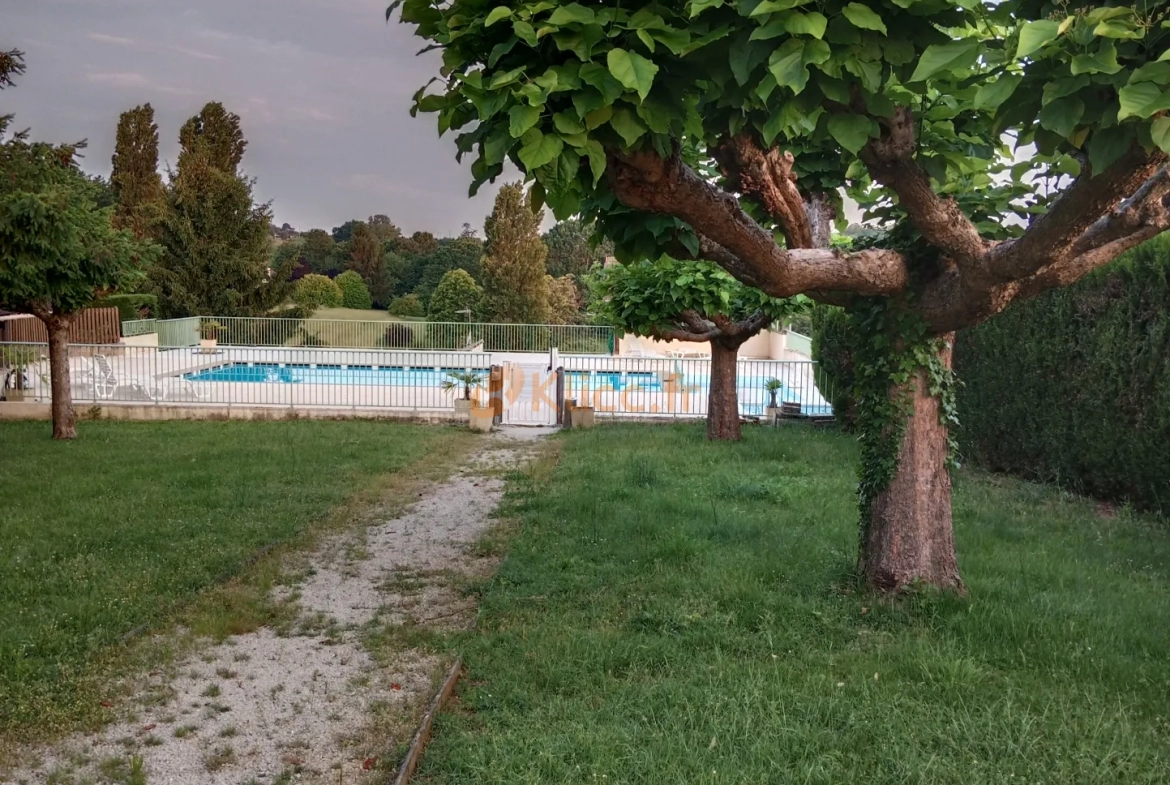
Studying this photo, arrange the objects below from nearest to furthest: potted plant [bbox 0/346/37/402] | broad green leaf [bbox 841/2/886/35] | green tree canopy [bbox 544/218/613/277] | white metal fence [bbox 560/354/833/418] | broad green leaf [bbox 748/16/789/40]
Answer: broad green leaf [bbox 748/16/789/40] < broad green leaf [bbox 841/2/886/35] < potted plant [bbox 0/346/37/402] < white metal fence [bbox 560/354/833/418] < green tree canopy [bbox 544/218/613/277]

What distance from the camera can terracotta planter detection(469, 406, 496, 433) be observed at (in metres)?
15.4

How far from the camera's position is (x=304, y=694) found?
433cm

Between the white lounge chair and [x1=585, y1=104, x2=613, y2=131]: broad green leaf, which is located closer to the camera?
[x1=585, y1=104, x2=613, y2=131]: broad green leaf

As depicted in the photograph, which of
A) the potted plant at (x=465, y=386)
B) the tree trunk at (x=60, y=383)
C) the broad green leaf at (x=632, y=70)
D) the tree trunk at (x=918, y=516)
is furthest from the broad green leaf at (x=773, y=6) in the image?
the potted plant at (x=465, y=386)

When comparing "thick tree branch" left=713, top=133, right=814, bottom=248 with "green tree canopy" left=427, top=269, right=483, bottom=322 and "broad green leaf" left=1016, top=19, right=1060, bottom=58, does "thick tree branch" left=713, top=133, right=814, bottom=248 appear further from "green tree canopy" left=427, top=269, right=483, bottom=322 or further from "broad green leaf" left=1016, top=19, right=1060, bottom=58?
"green tree canopy" left=427, top=269, right=483, bottom=322

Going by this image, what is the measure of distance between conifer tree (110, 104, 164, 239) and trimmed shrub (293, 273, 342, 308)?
7.37 meters

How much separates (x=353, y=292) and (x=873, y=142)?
43309 mm

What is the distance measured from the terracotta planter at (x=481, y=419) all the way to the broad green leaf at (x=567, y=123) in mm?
12481

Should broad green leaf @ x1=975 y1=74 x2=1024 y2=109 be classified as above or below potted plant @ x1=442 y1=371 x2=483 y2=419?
above

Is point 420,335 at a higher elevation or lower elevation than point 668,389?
higher

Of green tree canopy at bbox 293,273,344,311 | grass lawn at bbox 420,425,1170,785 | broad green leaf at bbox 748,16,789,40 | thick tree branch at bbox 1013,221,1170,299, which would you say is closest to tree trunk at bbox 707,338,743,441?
grass lawn at bbox 420,425,1170,785

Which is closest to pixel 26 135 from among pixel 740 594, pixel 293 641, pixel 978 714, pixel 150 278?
pixel 293 641

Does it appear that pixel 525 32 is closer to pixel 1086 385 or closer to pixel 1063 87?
pixel 1063 87

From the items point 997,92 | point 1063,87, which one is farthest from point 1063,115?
point 997,92
